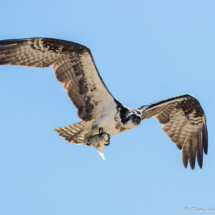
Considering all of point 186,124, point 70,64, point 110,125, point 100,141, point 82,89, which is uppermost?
point 70,64

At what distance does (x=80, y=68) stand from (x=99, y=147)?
6.44 ft

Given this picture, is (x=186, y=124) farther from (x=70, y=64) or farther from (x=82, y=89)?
(x=70, y=64)

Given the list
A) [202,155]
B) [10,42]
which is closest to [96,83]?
[10,42]

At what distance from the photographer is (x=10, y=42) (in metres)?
9.07

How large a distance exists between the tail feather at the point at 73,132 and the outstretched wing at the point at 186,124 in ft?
6.04

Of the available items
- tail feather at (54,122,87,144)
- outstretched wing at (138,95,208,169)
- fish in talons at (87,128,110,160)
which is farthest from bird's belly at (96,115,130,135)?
outstretched wing at (138,95,208,169)

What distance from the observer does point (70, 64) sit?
944 centimetres

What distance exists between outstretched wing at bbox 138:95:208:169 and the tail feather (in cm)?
184

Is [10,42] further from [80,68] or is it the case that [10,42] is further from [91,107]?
[91,107]

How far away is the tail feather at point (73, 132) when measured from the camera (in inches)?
395

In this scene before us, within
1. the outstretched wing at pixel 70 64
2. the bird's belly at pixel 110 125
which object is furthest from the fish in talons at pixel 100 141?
the outstretched wing at pixel 70 64

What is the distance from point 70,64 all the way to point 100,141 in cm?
196

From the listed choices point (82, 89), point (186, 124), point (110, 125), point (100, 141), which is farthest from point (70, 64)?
point (186, 124)

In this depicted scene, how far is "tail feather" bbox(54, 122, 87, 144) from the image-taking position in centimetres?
1003
